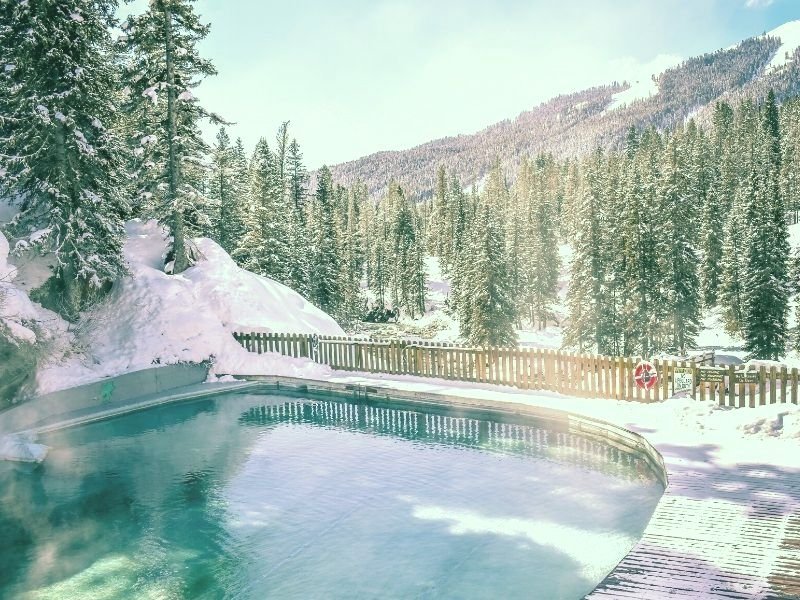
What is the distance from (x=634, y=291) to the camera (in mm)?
45000

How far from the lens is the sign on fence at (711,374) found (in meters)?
14.5

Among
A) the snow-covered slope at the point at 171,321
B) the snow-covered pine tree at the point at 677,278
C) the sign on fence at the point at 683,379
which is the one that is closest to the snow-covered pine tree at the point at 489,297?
the snow-covered pine tree at the point at 677,278

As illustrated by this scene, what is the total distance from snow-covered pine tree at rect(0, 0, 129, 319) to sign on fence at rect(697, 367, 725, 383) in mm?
19022

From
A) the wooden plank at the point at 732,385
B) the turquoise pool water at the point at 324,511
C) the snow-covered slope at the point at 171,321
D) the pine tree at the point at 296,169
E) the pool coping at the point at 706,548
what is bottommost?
the turquoise pool water at the point at 324,511

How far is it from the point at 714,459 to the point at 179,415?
1519 cm

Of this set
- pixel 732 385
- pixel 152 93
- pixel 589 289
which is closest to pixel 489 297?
pixel 589 289

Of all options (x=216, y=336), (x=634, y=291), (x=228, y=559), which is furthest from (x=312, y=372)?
(x=634, y=291)

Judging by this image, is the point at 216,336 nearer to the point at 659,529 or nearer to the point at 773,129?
the point at 659,529

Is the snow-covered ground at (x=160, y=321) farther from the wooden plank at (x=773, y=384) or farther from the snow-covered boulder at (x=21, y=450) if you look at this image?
the wooden plank at (x=773, y=384)

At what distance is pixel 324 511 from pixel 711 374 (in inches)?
383

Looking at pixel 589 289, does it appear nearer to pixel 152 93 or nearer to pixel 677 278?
pixel 677 278

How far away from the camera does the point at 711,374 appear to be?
14.7m

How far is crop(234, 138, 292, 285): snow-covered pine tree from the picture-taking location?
4544 cm

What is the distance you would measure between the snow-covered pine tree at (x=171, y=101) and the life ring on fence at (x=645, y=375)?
18074 millimetres
